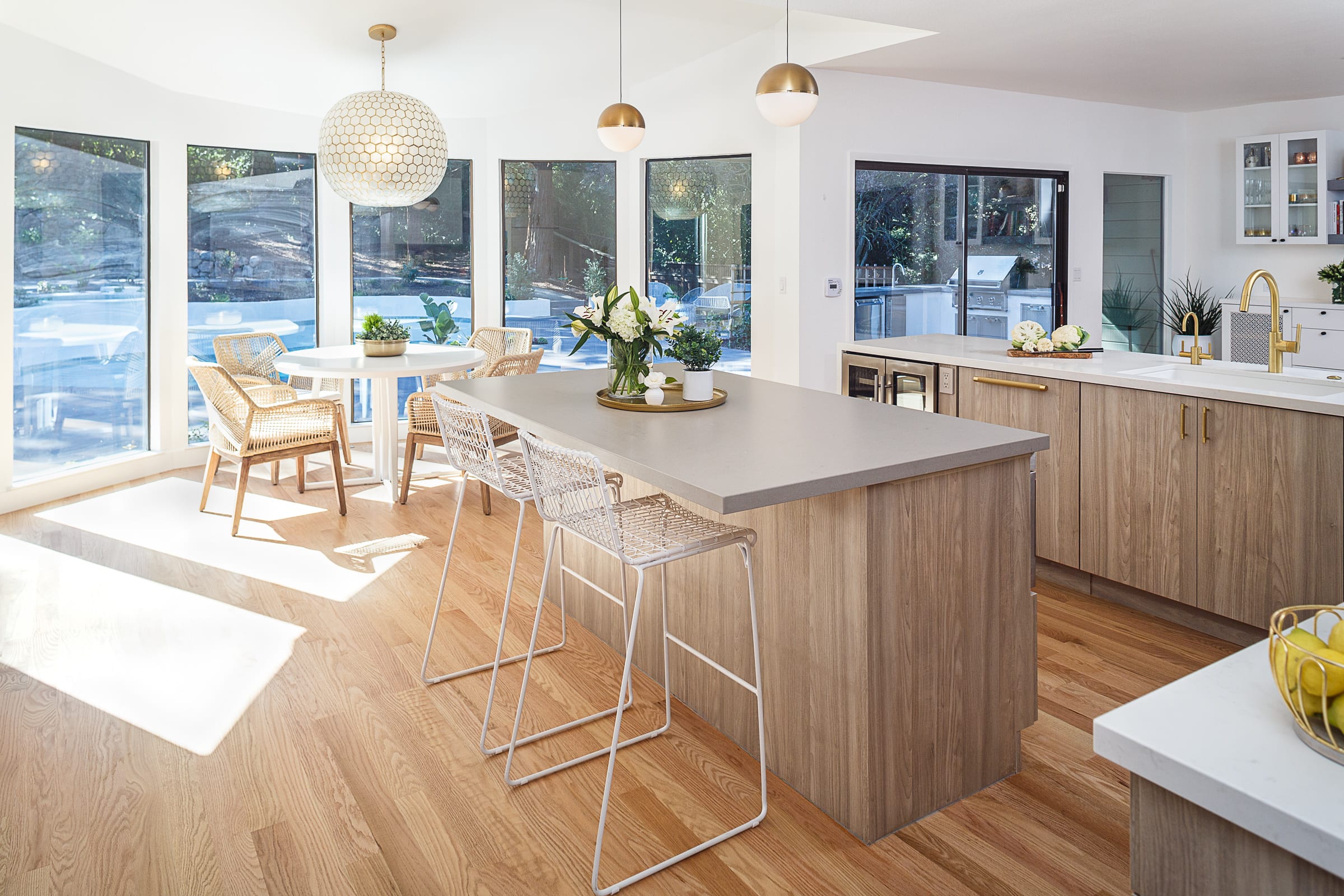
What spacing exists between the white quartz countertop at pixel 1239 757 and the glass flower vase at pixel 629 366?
215 centimetres

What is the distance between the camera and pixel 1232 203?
23.7 feet

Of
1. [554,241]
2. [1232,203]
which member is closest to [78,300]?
[554,241]

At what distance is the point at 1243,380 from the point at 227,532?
460 centimetres

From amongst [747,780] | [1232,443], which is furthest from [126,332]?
[1232,443]

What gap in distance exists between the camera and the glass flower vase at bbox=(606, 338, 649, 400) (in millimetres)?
2924

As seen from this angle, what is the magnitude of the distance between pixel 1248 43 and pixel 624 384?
437 centimetres

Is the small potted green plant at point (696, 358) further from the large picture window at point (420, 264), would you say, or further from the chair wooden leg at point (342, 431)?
the large picture window at point (420, 264)

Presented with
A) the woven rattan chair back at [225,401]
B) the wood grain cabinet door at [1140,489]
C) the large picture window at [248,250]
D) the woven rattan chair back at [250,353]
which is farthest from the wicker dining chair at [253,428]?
the wood grain cabinet door at [1140,489]

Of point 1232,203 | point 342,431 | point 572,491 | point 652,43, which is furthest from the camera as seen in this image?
point 1232,203

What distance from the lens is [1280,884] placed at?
2.53ft

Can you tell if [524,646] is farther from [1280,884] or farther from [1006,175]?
[1006,175]

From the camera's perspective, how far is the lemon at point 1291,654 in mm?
797

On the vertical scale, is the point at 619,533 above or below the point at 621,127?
below

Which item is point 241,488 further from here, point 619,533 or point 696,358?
point 619,533
